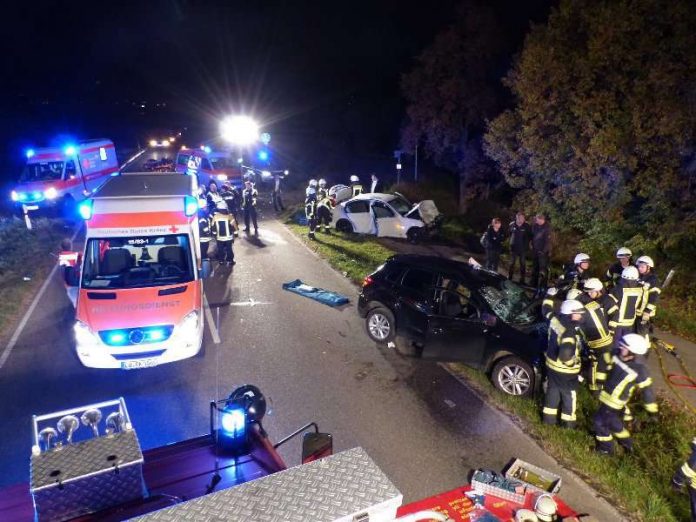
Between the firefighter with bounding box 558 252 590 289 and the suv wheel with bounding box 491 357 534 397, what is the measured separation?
2.41 metres

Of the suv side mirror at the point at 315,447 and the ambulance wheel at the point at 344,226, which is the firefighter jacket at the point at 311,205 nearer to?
the ambulance wheel at the point at 344,226

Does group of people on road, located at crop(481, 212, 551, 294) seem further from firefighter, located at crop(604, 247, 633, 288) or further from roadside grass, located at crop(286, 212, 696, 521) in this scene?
roadside grass, located at crop(286, 212, 696, 521)

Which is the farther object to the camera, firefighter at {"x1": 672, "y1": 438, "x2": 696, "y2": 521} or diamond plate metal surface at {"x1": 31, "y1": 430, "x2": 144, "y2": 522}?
firefighter at {"x1": 672, "y1": 438, "x2": 696, "y2": 521}

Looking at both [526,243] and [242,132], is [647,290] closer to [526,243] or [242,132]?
[526,243]

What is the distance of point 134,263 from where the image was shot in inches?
315

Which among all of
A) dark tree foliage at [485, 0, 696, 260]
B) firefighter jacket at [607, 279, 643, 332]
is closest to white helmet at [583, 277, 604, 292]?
firefighter jacket at [607, 279, 643, 332]

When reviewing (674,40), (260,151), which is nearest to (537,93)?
(674,40)

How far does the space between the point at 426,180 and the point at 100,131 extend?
50615 millimetres

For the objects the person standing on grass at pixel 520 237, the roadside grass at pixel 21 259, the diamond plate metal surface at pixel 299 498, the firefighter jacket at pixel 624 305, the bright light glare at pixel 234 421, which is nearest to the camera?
the diamond plate metal surface at pixel 299 498

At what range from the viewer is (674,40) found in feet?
34.2

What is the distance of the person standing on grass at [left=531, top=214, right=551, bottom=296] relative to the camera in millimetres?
11180

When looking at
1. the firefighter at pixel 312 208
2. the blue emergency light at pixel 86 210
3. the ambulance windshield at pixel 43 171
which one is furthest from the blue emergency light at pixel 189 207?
the ambulance windshield at pixel 43 171

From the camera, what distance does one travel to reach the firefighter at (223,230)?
12148mm

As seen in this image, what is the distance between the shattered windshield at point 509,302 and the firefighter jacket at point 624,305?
3.77 feet
